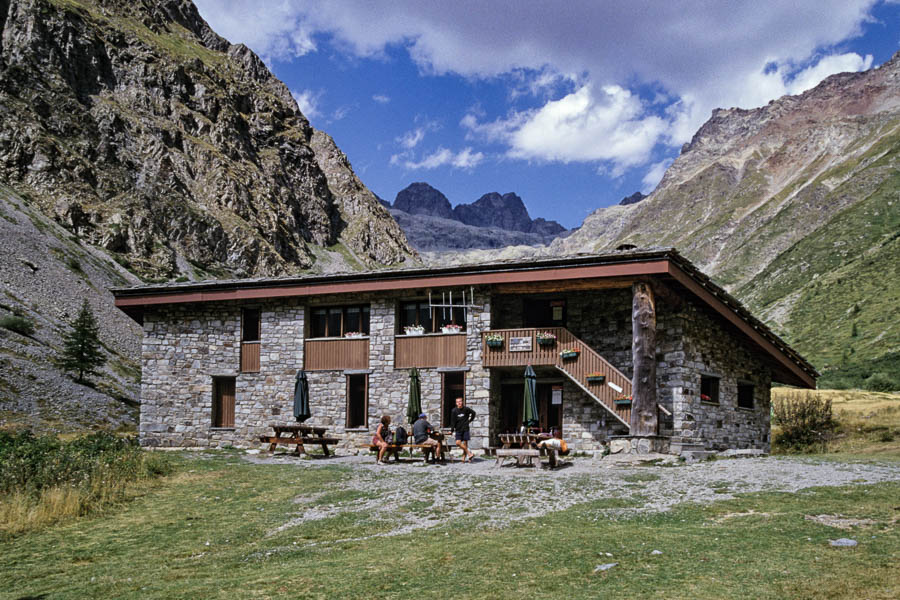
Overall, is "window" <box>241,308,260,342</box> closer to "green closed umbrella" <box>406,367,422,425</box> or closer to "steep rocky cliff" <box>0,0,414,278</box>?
"green closed umbrella" <box>406,367,422,425</box>

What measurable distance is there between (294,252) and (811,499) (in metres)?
101

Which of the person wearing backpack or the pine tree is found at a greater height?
the pine tree

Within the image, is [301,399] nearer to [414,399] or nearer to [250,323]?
[414,399]

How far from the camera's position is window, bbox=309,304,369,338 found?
25531mm

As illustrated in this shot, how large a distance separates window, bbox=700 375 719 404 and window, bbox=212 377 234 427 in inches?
597

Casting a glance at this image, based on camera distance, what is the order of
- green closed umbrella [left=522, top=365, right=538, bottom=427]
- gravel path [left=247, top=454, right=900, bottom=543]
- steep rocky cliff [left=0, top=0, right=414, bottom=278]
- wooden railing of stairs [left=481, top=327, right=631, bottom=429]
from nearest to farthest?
gravel path [left=247, top=454, right=900, bottom=543], green closed umbrella [left=522, top=365, right=538, bottom=427], wooden railing of stairs [left=481, top=327, right=631, bottom=429], steep rocky cliff [left=0, top=0, right=414, bottom=278]

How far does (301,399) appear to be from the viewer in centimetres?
2364

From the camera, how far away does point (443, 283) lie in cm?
2364

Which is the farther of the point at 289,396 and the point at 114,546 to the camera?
the point at 289,396

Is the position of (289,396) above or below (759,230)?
below

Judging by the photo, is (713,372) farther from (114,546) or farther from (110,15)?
(110,15)

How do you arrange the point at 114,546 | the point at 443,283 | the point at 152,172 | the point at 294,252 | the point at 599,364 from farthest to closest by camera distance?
the point at 294,252 < the point at 152,172 < the point at 443,283 < the point at 599,364 < the point at 114,546

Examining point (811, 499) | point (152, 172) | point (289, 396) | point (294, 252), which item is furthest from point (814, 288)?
point (811, 499)

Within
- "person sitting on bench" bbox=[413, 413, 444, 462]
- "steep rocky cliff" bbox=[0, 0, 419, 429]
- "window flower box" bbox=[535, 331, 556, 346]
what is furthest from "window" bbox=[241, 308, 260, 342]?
"steep rocky cliff" bbox=[0, 0, 419, 429]
